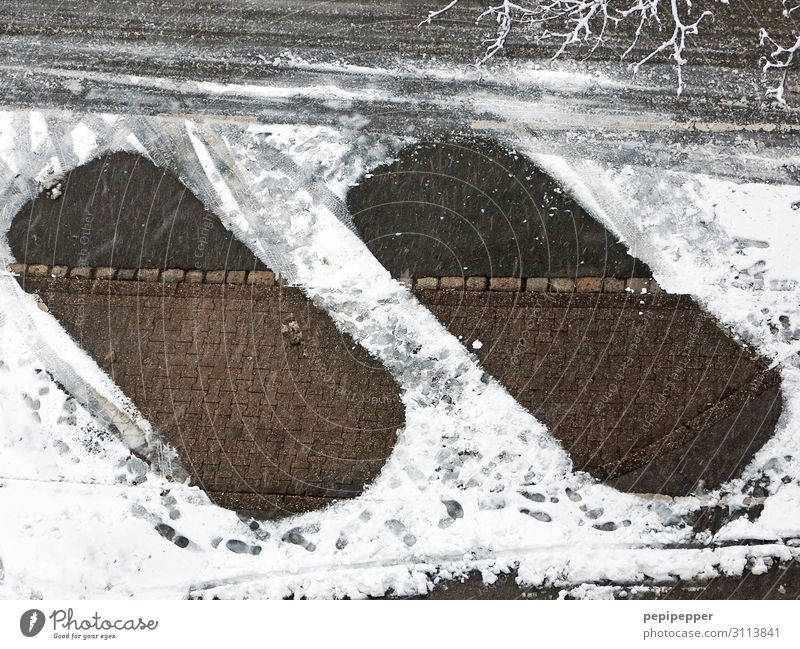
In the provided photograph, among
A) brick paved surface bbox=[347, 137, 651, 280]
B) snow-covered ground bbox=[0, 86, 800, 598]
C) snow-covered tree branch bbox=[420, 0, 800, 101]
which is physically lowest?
snow-covered ground bbox=[0, 86, 800, 598]

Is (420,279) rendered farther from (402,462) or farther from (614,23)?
(614,23)

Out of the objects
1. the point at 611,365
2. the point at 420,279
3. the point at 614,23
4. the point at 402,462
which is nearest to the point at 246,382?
the point at 402,462

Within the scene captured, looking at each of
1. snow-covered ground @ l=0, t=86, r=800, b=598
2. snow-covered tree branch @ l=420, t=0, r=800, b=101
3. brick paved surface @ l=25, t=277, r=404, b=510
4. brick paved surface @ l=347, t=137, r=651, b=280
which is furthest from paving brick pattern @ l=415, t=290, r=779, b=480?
snow-covered tree branch @ l=420, t=0, r=800, b=101

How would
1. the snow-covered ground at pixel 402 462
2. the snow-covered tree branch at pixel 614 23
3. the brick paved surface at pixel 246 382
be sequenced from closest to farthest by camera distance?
the snow-covered ground at pixel 402 462
the brick paved surface at pixel 246 382
the snow-covered tree branch at pixel 614 23

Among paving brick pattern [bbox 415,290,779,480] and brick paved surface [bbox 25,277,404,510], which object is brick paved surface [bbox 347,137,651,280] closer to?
paving brick pattern [bbox 415,290,779,480]

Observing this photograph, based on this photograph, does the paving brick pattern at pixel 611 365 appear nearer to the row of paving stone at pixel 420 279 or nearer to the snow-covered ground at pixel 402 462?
the row of paving stone at pixel 420 279

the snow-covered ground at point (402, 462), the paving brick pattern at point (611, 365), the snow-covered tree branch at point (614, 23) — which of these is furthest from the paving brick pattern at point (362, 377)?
the snow-covered tree branch at point (614, 23)

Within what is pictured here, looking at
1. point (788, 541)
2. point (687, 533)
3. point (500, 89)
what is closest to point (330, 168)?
point (500, 89)
